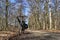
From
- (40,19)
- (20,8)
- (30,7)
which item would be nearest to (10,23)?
(20,8)

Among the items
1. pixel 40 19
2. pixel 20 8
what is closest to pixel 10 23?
pixel 20 8

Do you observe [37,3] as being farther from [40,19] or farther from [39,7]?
[40,19]

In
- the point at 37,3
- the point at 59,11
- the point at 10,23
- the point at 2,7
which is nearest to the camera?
the point at 2,7

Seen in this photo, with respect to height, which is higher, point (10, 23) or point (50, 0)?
point (50, 0)

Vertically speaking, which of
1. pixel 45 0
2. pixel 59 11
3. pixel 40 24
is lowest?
pixel 40 24

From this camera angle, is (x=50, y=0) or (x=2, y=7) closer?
(x=2, y=7)

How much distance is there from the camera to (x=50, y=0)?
3481 cm

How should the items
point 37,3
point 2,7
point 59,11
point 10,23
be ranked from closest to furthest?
point 2,7 → point 10,23 → point 37,3 → point 59,11

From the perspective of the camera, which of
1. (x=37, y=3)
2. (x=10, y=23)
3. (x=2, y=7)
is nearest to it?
(x=2, y=7)

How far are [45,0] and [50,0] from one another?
138 cm

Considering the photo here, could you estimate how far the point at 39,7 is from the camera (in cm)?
3444

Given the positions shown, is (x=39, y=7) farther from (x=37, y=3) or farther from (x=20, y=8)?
(x=20, y=8)

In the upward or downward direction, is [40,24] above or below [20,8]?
below

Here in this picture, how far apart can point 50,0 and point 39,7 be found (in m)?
2.77
